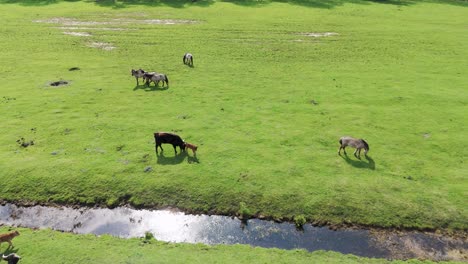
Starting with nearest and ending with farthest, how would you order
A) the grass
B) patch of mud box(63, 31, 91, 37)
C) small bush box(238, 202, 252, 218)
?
the grass < small bush box(238, 202, 252, 218) < patch of mud box(63, 31, 91, 37)

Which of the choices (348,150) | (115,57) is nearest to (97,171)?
(348,150)

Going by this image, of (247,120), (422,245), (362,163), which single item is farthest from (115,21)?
(422,245)

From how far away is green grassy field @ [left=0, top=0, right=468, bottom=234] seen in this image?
71.8ft

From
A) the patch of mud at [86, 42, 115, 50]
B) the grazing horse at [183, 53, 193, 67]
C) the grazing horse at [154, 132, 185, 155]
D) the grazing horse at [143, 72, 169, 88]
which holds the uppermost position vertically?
the patch of mud at [86, 42, 115, 50]

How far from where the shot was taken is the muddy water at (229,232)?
1867 centimetres

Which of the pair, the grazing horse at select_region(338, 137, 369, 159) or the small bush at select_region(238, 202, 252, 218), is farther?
the grazing horse at select_region(338, 137, 369, 159)

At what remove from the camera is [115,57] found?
46.5m

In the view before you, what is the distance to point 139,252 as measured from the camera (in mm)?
17547

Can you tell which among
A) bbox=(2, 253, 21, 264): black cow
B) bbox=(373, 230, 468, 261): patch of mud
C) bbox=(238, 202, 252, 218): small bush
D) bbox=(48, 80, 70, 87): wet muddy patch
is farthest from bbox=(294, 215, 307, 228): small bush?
bbox=(48, 80, 70, 87): wet muddy patch

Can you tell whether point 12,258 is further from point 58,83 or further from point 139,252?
point 58,83

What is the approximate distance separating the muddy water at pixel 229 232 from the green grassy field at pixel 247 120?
745mm

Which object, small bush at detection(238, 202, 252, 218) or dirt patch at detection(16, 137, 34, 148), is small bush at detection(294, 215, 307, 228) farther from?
dirt patch at detection(16, 137, 34, 148)

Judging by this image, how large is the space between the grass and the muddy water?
0.91 meters

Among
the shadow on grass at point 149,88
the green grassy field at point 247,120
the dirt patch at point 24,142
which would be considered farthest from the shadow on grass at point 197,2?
the dirt patch at point 24,142
